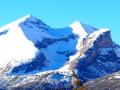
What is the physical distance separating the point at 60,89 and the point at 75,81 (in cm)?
1174

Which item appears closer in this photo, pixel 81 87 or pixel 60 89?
pixel 81 87

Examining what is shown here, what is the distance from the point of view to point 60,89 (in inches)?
4427

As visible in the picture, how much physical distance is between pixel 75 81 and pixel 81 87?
1826mm

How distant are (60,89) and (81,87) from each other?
12.9 metres

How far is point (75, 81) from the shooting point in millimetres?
101250

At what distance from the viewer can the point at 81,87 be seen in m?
100

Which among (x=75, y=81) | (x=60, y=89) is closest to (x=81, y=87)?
(x=75, y=81)

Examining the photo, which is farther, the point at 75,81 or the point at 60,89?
the point at 60,89

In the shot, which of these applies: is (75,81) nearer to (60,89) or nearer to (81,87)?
(81,87)
